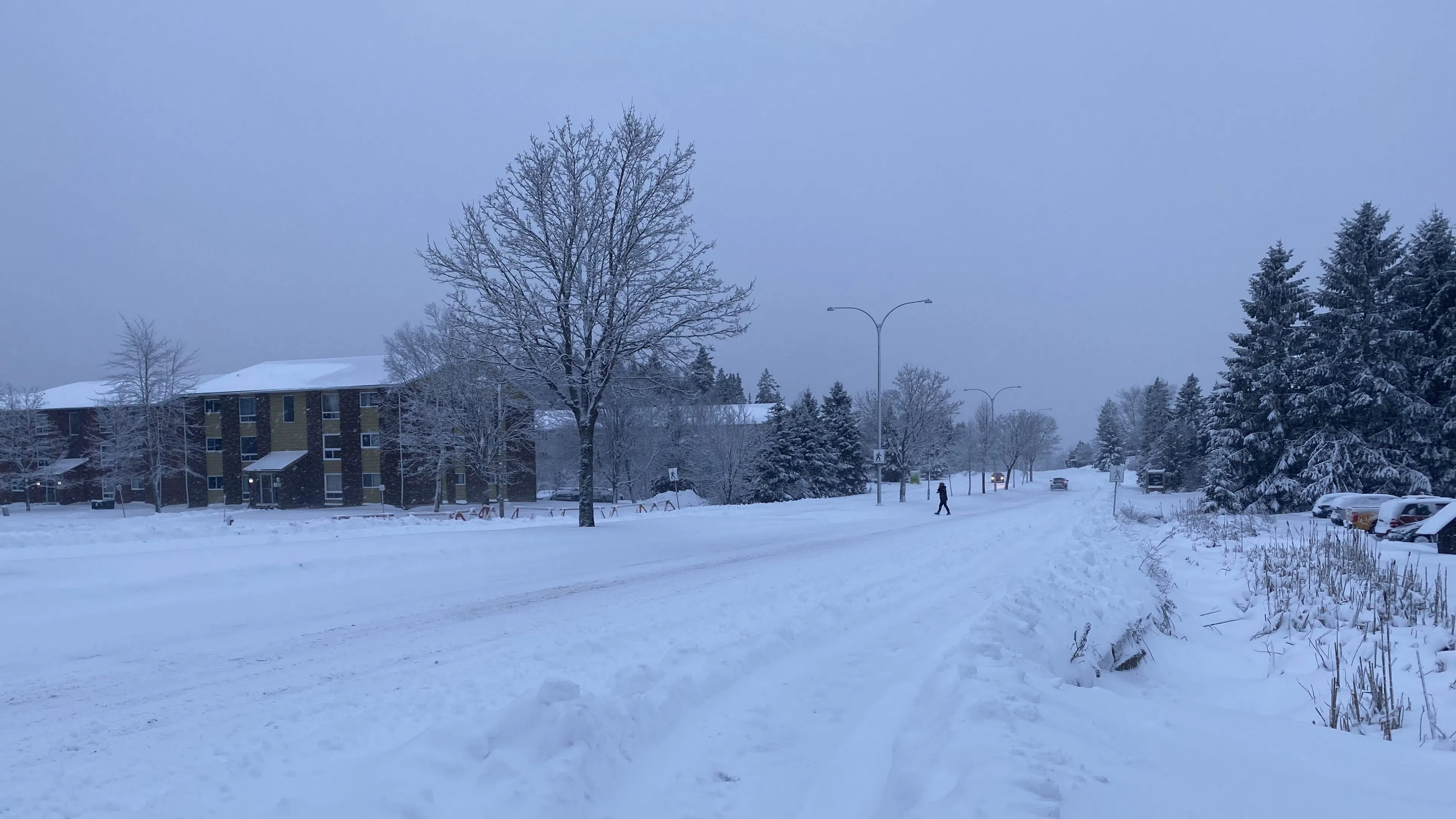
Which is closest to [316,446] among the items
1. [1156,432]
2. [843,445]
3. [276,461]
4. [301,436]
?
[301,436]

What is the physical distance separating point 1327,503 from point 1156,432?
79895 mm

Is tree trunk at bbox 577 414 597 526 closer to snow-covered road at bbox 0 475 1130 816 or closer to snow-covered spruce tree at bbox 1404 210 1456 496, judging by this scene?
snow-covered road at bbox 0 475 1130 816

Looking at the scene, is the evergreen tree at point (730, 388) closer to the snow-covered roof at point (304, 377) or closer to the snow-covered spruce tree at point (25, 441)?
the snow-covered roof at point (304, 377)

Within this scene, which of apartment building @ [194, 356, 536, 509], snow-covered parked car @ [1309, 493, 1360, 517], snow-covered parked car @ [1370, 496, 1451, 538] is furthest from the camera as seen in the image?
apartment building @ [194, 356, 536, 509]

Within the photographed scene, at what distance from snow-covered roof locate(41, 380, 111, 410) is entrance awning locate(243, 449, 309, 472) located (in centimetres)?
1301

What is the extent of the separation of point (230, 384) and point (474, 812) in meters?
64.0

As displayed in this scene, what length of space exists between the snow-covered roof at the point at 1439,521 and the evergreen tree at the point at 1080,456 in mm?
163869

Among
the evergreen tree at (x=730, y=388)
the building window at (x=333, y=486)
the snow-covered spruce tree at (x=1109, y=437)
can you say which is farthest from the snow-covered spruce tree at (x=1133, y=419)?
the building window at (x=333, y=486)

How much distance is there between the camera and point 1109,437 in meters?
133

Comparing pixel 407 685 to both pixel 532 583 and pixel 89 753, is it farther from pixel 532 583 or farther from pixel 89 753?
pixel 532 583

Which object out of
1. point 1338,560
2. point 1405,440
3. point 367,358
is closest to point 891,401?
point 1405,440

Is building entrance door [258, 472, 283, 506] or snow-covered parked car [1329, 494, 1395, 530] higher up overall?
building entrance door [258, 472, 283, 506]

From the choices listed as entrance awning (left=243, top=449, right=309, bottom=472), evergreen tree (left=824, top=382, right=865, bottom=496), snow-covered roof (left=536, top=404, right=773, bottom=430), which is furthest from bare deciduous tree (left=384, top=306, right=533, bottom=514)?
evergreen tree (left=824, top=382, right=865, bottom=496)

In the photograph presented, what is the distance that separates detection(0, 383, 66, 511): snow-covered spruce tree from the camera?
5572 centimetres
